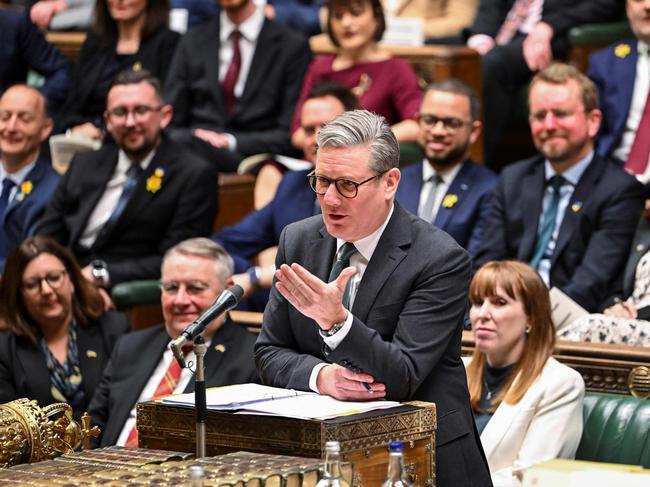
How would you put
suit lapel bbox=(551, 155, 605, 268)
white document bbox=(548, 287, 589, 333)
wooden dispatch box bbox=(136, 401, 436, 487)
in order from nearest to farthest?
1. wooden dispatch box bbox=(136, 401, 436, 487)
2. white document bbox=(548, 287, 589, 333)
3. suit lapel bbox=(551, 155, 605, 268)

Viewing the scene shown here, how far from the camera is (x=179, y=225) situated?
218 inches

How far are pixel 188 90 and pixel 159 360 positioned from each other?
2416 millimetres

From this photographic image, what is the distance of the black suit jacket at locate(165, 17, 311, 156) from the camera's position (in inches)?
250

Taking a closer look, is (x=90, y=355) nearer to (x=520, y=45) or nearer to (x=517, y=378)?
(x=517, y=378)

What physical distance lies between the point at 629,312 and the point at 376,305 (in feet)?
6.31

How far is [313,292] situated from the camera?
2672mm

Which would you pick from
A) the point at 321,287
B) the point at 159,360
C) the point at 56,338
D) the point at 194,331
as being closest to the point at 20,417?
the point at 194,331

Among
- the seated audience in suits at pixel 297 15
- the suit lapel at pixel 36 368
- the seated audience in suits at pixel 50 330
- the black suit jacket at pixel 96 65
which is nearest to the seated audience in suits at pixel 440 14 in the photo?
the seated audience in suits at pixel 297 15

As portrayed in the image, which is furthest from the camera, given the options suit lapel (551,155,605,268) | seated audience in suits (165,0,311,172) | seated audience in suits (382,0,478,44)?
seated audience in suits (382,0,478,44)

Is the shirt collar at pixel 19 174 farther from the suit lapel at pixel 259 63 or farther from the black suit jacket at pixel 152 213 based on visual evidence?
the suit lapel at pixel 259 63

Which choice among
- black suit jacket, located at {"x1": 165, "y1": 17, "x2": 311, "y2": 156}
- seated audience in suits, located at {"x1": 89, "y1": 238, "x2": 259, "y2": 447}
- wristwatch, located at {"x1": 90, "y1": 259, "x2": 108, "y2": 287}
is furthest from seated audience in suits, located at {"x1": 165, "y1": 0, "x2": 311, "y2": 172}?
seated audience in suits, located at {"x1": 89, "y1": 238, "x2": 259, "y2": 447}

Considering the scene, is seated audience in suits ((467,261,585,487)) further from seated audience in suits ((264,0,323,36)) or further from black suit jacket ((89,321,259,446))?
seated audience in suits ((264,0,323,36))

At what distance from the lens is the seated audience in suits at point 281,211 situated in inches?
209

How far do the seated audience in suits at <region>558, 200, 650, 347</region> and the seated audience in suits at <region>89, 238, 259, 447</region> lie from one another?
3.52ft
